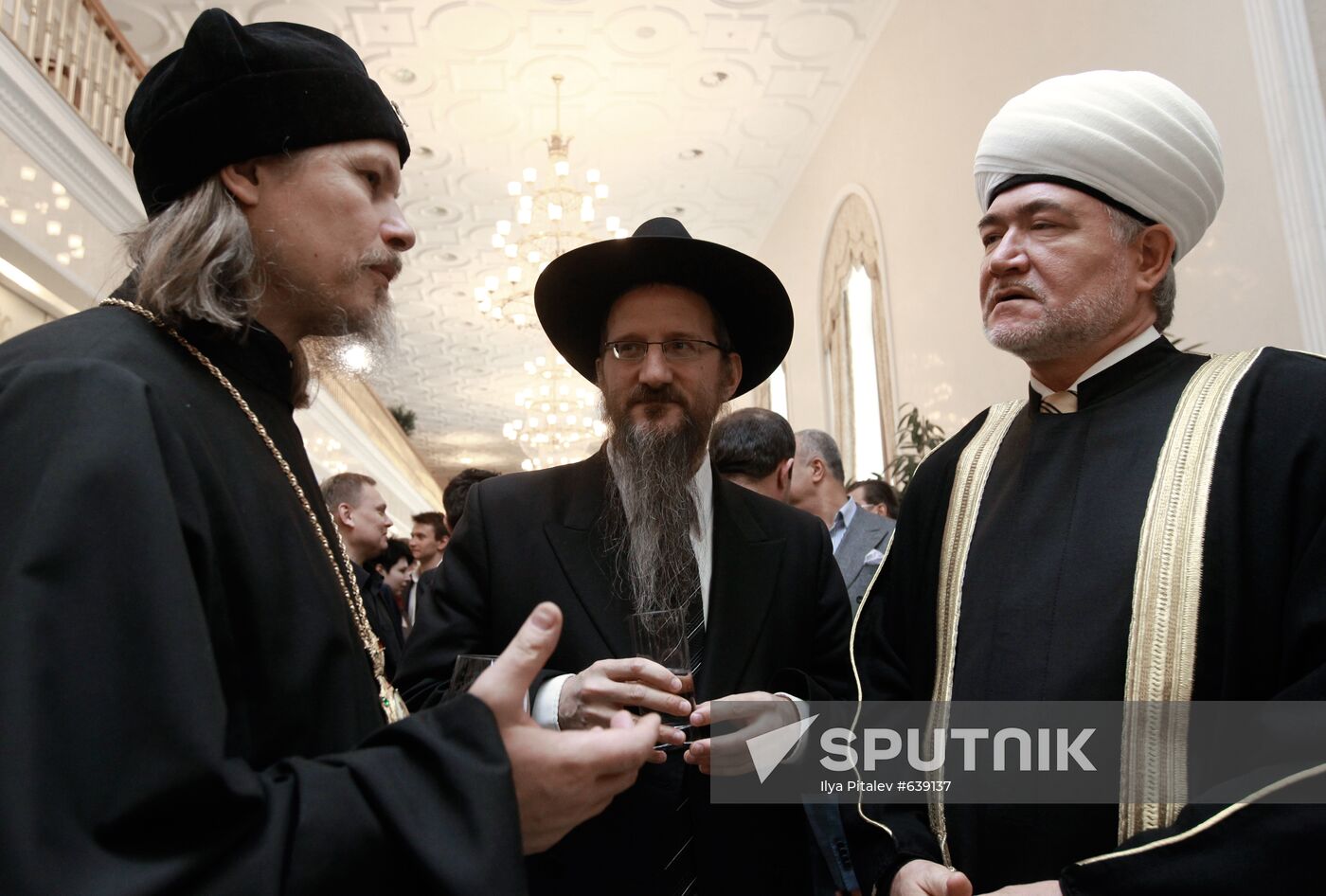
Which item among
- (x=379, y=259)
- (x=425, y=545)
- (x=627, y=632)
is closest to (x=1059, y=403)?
(x=627, y=632)

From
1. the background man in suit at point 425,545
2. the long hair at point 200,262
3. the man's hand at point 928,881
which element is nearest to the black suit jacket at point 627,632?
the man's hand at point 928,881

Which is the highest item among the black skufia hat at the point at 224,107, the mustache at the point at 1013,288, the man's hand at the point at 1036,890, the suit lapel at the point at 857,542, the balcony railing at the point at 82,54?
the balcony railing at the point at 82,54

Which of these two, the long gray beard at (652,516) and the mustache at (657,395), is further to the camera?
the mustache at (657,395)

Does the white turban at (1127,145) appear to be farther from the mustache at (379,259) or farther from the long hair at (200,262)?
the long hair at (200,262)

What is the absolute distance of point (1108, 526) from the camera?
1.62m

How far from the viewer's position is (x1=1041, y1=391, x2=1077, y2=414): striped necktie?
1.84m

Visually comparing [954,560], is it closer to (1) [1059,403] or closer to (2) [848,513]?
(1) [1059,403]

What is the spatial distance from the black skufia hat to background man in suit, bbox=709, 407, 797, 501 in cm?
228

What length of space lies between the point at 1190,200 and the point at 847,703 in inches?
46.7

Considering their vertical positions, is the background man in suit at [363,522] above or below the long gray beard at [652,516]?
below

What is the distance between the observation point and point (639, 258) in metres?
2.30

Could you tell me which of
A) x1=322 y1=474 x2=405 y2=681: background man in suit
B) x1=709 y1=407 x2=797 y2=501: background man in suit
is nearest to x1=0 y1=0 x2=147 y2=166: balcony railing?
x1=322 y1=474 x2=405 y2=681: background man in suit

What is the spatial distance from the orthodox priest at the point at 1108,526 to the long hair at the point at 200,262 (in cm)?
130

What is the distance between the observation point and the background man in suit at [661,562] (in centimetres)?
182
